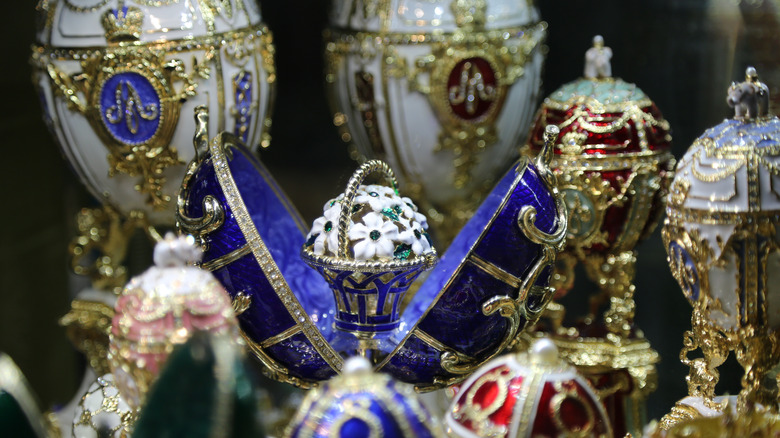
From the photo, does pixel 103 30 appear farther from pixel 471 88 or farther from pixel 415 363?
pixel 415 363

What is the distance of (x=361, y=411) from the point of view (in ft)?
3.68

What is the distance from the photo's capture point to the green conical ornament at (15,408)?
1.26 meters

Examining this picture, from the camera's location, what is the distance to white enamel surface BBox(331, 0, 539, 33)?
7.25 ft

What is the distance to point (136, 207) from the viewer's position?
6.84 ft

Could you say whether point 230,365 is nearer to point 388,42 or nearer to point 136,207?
point 136,207

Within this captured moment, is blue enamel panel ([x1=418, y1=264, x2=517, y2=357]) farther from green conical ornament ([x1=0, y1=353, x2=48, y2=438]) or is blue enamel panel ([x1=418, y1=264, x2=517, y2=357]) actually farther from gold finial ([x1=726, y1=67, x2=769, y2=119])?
green conical ornament ([x1=0, y1=353, x2=48, y2=438])

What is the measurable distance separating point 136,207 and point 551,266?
0.85 metres

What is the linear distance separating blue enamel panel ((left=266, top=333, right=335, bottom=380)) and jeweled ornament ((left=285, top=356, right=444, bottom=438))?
454mm

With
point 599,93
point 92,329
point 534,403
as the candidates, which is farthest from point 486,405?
point 92,329

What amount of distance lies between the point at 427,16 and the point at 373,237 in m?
0.78

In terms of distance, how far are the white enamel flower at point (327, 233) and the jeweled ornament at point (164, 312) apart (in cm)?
35

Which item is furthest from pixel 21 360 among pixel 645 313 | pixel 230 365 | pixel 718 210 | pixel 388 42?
pixel 718 210

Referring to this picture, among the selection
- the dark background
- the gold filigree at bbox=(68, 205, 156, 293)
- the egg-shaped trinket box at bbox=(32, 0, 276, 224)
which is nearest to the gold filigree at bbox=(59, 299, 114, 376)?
the gold filigree at bbox=(68, 205, 156, 293)

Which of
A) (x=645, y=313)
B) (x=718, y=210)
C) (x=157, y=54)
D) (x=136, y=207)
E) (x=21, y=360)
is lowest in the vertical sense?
(x=21, y=360)
